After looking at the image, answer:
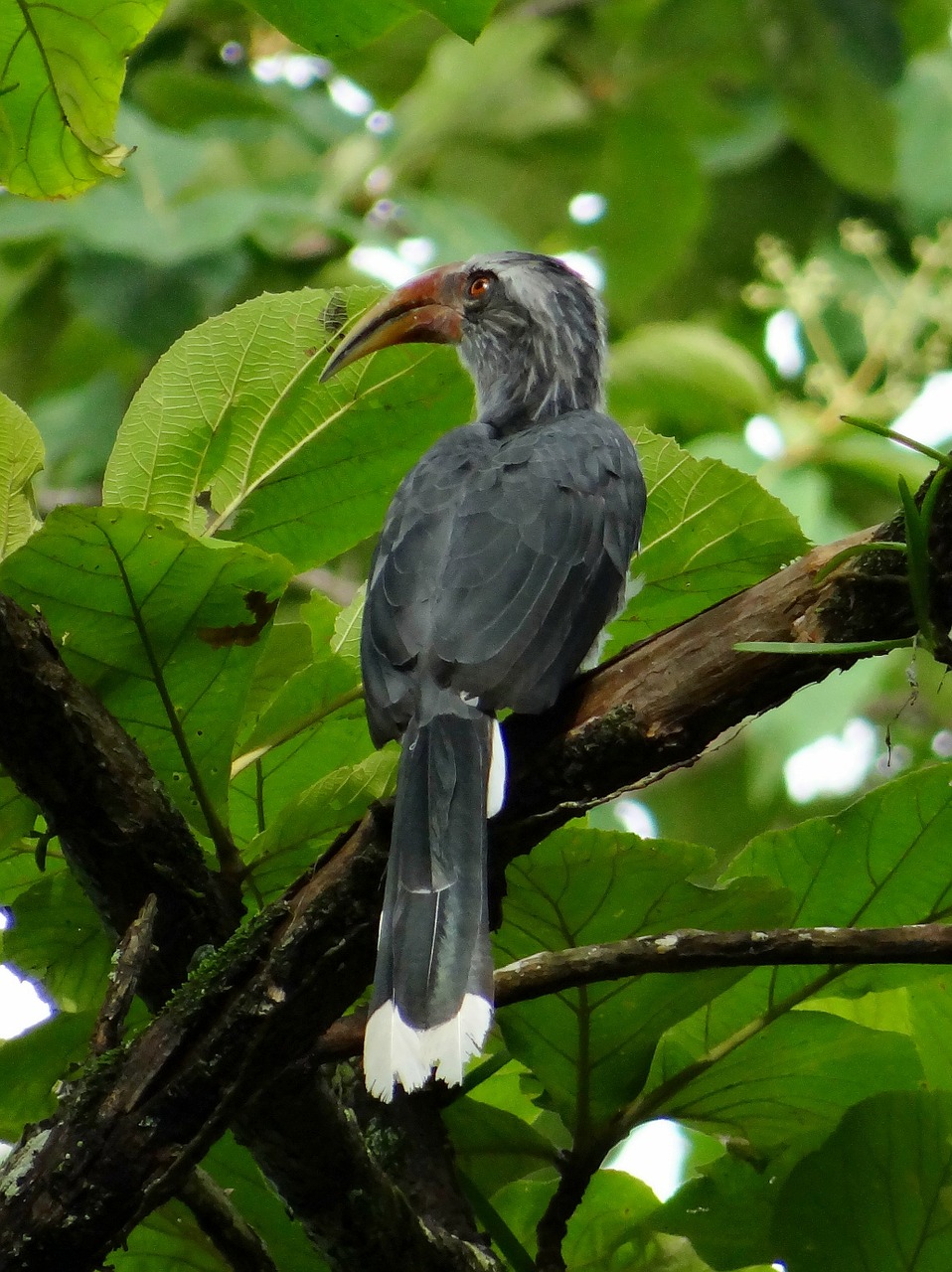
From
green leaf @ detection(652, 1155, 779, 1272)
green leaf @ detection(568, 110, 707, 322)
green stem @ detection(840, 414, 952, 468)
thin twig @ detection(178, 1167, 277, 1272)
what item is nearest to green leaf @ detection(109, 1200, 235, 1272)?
thin twig @ detection(178, 1167, 277, 1272)

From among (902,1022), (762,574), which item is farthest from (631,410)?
(902,1022)

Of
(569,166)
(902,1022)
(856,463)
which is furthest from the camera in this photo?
(569,166)

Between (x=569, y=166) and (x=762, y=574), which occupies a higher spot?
(x=569, y=166)

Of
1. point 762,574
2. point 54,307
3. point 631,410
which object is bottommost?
point 762,574

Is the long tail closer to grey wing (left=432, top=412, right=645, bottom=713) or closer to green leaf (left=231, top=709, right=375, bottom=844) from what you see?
green leaf (left=231, top=709, right=375, bottom=844)

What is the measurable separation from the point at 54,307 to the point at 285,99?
56.7 inches

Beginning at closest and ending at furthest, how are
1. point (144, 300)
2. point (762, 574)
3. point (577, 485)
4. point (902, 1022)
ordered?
1. point (902, 1022)
2. point (762, 574)
3. point (577, 485)
4. point (144, 300)

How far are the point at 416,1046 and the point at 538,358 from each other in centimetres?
264

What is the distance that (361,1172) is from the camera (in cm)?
207

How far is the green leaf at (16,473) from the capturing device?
2.26m

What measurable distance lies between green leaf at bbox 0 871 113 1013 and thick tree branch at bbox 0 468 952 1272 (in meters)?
0.24

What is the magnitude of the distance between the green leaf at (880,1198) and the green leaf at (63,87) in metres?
1.82

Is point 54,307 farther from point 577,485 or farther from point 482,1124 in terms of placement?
point 482,1124

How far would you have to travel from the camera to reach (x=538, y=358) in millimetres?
4281
